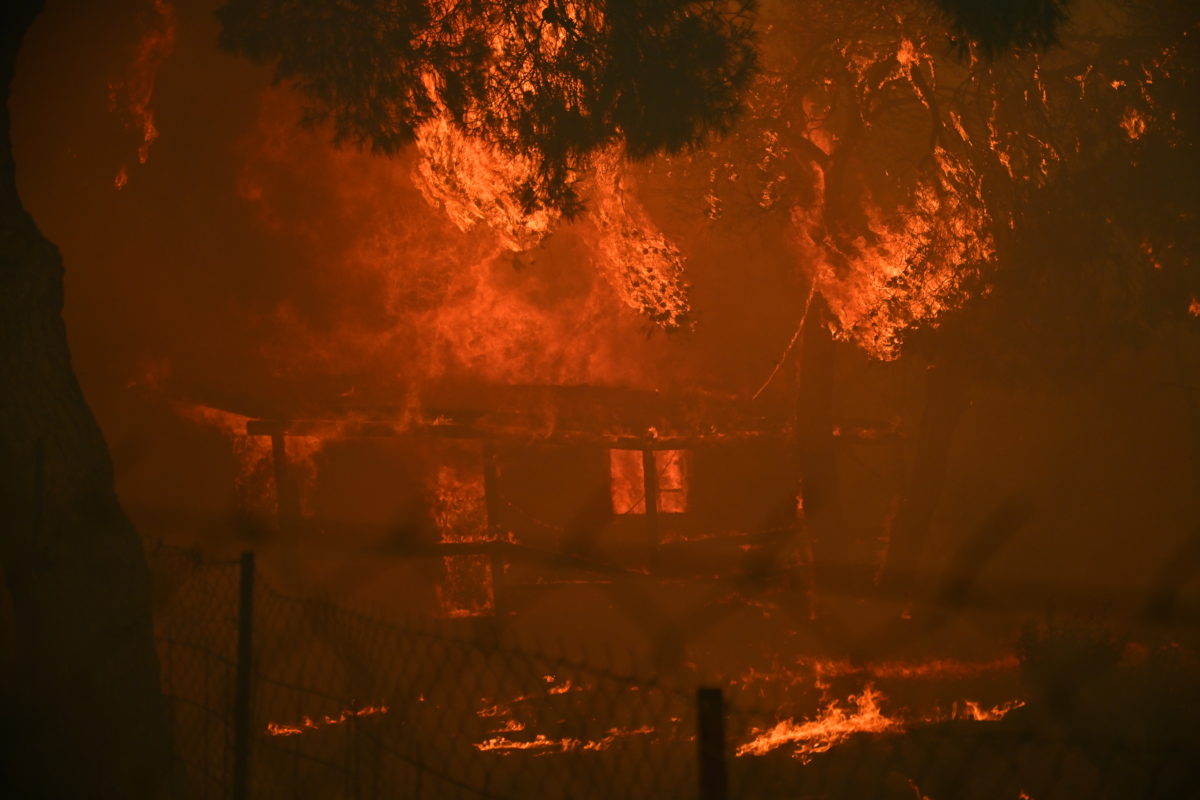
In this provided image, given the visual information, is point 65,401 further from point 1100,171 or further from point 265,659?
point 1100,171

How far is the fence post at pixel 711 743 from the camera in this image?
1881 mm

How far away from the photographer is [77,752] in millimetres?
4062

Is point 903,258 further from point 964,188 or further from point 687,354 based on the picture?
point 687,354

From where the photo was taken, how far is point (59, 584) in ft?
14.1

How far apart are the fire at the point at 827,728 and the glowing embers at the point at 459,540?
132 inches

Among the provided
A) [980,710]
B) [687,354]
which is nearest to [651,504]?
[687,354]

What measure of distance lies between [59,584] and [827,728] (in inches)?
236

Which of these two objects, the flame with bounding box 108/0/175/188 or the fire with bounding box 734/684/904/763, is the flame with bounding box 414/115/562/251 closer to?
the flame with bounding box 108/0/175/188

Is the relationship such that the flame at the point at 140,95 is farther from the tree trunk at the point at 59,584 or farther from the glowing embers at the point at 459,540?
the tree trunk at the point at 59,584

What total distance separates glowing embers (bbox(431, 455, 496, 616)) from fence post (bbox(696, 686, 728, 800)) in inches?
313

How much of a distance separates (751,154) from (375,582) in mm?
5824

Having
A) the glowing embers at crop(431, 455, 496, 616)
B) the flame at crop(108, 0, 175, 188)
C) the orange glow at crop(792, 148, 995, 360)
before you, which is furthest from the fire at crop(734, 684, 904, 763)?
the flame at crop(108, 0, 175, 188)

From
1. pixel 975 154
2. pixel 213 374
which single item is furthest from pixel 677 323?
pixel 213 374

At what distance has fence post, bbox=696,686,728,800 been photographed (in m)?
1.88
